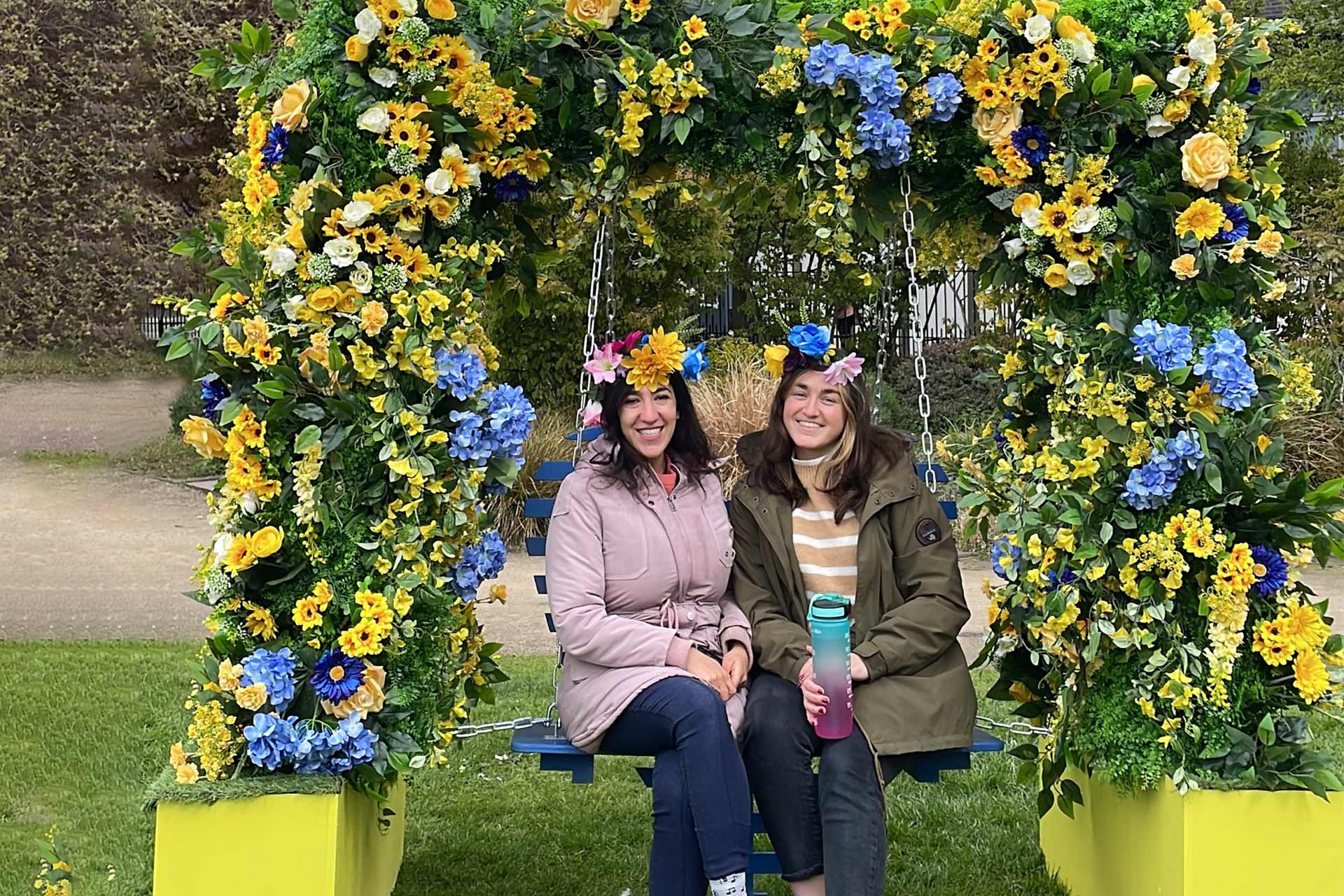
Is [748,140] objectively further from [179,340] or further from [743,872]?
[743,872]

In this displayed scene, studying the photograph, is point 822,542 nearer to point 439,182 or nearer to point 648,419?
point 648,419

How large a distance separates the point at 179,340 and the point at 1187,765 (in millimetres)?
2303

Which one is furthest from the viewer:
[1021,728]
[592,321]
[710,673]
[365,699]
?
[1021,728]

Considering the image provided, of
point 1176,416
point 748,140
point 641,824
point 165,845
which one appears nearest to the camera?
point 165,845

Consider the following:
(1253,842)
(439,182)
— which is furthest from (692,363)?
(1253,842)

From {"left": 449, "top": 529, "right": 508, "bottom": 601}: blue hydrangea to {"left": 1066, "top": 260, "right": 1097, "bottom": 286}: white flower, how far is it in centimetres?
139

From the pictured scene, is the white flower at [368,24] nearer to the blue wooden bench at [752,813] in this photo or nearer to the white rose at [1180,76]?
the blue wooden bench at [752,813]

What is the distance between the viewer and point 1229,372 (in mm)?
2969

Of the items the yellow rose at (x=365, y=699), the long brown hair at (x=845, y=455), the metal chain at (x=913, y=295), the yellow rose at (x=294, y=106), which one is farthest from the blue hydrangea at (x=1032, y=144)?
the yellow rose at (x=365, y=699)

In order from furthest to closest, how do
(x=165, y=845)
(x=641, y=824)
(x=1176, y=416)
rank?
(x=641, y=824)
(x=1176, y=416)
(x=165, y=845)

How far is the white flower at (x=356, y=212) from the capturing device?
9.89 feet

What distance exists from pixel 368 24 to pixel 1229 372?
1954 mm

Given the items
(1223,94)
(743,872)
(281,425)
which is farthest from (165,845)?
(1223,94)

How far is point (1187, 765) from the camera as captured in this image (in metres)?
2.96
